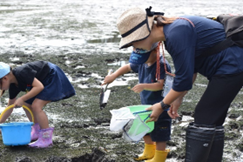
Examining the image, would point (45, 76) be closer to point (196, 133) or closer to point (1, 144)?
point (1, 144)

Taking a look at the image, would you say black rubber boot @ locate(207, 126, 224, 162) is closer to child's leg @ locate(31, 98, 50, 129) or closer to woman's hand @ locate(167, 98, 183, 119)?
woman's hand @ locate(167, 98, 183, 119)

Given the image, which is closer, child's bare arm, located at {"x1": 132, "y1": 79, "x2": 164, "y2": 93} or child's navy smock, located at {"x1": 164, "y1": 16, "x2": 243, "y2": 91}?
child's navy smock, located at {"x1": 164, "y1": 16, "x2": 243, "y2": 91}

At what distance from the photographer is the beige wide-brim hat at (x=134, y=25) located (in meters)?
2.99

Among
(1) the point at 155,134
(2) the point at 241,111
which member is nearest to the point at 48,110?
(1) the point at 155,134

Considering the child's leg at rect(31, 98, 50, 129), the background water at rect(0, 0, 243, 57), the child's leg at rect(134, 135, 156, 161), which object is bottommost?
the background water at rect(0, 0, 243, 57)

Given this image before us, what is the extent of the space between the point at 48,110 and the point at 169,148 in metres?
1.89

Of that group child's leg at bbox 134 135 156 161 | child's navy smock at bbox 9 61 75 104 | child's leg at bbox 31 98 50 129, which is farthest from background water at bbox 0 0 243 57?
child's leg at bbox 134 135 156 161

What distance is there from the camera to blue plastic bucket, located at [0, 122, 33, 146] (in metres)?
4.17

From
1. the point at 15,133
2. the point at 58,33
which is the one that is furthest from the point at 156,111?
the point at 58,33

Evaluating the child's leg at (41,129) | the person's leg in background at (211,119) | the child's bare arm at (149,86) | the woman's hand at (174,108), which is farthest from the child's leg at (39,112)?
the person's leg in background at (211,119)

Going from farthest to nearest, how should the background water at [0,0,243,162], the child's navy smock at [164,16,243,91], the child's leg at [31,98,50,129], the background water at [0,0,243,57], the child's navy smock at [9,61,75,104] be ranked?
1. the background water at [0,0,243,57]
2. the background water at [0,0,243,162]
3. the child's leg at [31,98,50,129]
4. the child's navy smock at [9,61,75,104]
5. the child's navy smock at [164,16,243,91]

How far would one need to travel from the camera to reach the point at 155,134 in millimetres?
3887

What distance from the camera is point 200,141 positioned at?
10.2 feet

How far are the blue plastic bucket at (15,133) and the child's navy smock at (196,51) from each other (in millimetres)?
1801
